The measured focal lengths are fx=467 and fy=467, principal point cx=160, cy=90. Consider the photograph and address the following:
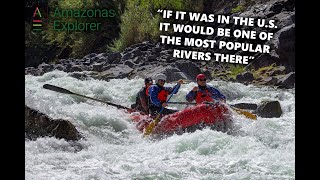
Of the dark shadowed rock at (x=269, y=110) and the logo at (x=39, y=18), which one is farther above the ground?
the logo at (x=39, y=18)

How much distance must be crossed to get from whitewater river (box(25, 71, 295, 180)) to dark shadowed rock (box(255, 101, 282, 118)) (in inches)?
4.4

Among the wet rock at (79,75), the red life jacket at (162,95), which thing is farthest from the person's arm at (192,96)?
the wet rock at (79,75)

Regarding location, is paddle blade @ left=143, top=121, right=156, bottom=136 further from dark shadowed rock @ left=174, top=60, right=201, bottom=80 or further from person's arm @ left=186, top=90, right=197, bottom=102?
dark shadowed rock @ left=174, top=60, right=201, bottom=80

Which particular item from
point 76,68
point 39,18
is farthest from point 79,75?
point 39,18

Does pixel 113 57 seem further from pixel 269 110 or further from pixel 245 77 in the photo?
pixel 269 110

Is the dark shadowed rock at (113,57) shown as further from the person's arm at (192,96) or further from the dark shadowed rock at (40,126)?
the dark shadowed rock at (40,126)

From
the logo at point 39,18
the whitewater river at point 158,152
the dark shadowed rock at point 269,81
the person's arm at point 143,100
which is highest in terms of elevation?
the logo at point 39,18

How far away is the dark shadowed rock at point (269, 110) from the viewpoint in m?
5.48

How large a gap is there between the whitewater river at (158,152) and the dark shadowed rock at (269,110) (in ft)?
0.37

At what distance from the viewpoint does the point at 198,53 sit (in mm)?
4020
